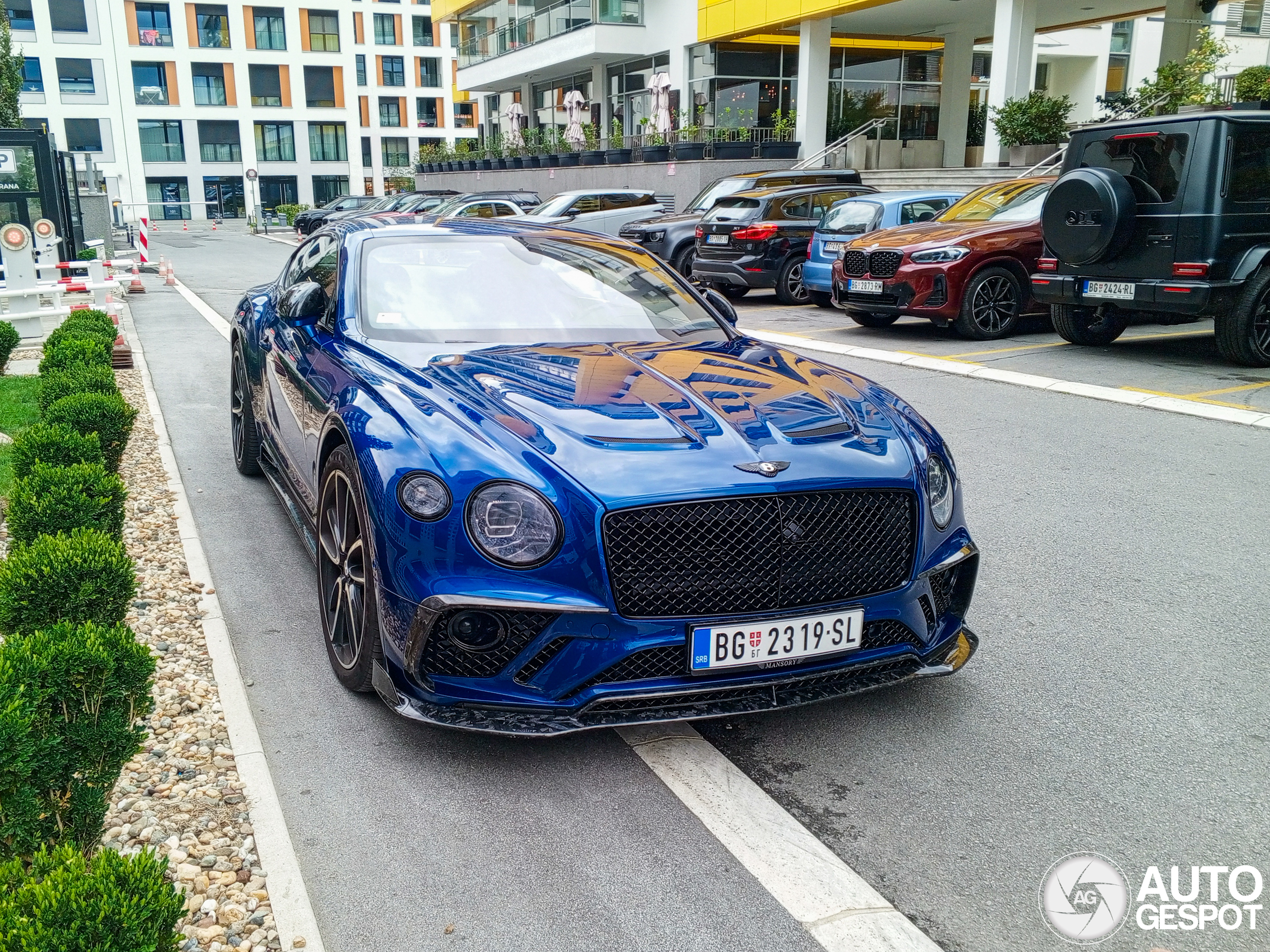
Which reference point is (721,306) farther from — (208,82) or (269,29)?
(269,29)

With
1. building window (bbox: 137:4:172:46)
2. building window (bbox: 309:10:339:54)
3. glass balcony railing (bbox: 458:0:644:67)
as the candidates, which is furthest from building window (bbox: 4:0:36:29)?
glass balcony railing (bbox: 458:0:644:67)

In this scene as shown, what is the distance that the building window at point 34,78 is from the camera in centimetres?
6341

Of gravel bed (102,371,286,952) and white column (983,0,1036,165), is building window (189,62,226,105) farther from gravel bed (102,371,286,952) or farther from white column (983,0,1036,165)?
gravel bed (102,371,286,952)

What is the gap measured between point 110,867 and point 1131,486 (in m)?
5.86

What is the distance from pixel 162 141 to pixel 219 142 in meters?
3.37

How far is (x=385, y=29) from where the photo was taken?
7638 cm

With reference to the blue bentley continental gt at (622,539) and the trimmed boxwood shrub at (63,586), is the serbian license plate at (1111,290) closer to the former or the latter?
the blue bentley continental gt at (622,539)

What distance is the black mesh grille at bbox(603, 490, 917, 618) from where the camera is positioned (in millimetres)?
3115

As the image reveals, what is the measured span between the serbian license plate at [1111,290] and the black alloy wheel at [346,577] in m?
8.81

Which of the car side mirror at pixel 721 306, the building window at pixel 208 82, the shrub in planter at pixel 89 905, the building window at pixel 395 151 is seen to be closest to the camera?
the shrub in planter at pixel 89 905

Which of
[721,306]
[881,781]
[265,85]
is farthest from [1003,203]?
[265,85]

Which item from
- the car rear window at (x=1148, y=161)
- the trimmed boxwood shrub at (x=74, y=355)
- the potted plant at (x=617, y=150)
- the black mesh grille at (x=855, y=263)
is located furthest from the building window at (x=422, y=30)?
the trimmed boxwood shrub at (x=74, y=355)

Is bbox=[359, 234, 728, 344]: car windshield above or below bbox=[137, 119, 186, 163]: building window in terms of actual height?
below

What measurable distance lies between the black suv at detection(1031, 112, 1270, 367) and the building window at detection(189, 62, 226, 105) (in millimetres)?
69820
